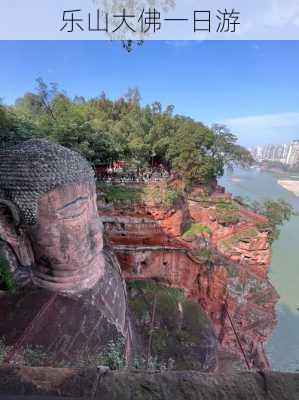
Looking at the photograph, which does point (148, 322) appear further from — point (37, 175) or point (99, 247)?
point (37, 175)

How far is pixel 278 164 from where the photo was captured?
275 feet

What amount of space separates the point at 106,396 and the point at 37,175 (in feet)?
13.2

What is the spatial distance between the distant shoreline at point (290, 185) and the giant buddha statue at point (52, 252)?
5660 cm

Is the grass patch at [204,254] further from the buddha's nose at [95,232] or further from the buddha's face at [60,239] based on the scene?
the buddha's face at [60,239]

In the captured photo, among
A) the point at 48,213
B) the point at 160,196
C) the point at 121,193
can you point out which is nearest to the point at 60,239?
the point at 48,213

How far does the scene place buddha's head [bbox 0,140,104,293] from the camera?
15.0ft

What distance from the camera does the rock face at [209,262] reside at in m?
12.4

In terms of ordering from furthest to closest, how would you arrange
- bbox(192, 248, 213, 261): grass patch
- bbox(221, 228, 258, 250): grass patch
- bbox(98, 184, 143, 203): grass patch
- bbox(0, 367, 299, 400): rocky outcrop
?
1. bbox(221, 228, 258, 250): grass patch
2. bbox(98, 184, 143, 203): grass patch
3. bbox(192, 248, 213, 261): grass patch
4. bbox(0, 367, 299, 400): rocky outcrop

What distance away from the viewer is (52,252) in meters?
4.80

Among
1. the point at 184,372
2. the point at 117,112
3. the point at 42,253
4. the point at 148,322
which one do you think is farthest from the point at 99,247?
the point at 117,112

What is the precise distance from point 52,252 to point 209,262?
31.7ft

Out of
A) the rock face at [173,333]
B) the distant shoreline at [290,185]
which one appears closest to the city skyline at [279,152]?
the distant shoreline at [290,185]

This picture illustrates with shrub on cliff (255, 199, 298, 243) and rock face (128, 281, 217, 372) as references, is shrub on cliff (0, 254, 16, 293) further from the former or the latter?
shrub on cliff (255, 199, 298, 243)

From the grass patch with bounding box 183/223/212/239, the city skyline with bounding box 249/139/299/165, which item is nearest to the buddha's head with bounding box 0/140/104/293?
the grass patch with bounding box 183/223/212/239
